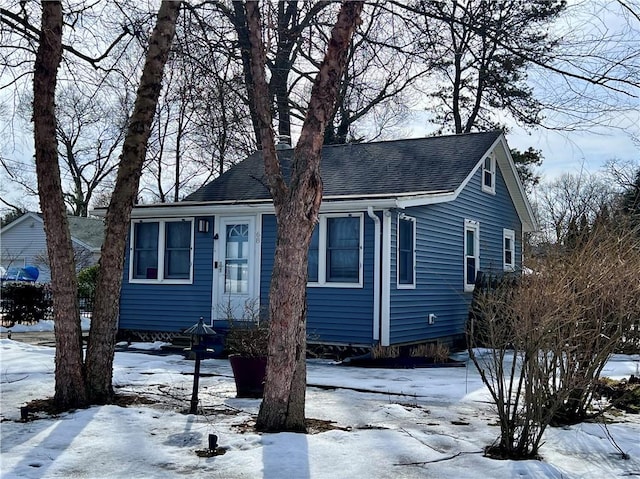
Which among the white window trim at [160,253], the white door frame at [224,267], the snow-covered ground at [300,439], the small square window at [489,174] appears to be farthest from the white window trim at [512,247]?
the snow-covered ground at [300,439]

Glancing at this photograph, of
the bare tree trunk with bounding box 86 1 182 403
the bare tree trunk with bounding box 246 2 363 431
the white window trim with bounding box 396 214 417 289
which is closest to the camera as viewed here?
the bare tree trunk with bounding box 246 2 363 431

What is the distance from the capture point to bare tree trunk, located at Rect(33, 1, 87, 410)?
252 inches

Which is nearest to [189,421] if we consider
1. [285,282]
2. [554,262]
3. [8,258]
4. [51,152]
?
[285,282]

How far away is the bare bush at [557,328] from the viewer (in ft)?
15.9

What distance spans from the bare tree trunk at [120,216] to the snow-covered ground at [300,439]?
52 centimetres

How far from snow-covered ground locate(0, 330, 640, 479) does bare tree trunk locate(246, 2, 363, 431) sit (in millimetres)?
307

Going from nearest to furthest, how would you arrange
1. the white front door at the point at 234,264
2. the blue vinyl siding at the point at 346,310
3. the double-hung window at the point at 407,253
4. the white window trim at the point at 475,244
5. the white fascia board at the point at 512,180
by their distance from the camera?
the blue vinyl siding at the point at 346,310 < the double-hung window at the point at 407,253 < the white front door at the point at 234,264 < the white window trim at the point at 475,244 < the white fascia board at the point at 512,180

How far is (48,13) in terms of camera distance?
648 centimetres

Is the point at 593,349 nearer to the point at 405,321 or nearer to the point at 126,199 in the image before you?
the point at 126,199

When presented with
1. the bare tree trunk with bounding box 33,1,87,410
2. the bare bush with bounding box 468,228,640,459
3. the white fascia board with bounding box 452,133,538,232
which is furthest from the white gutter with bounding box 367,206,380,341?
the bare tree trunk with bounding box 33,1,87,410

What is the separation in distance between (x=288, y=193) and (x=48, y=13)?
3141 mm

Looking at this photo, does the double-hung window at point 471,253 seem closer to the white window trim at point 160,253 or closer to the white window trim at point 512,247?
the white window trim at point 512,247

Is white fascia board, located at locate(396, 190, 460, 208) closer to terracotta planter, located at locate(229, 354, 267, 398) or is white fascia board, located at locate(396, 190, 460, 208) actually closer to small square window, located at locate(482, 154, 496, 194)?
small square window, located at locate(482, 154, 496, 194)

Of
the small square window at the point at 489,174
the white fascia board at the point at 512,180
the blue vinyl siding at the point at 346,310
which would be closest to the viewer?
the blue vinyl siding at the point at 346,310
